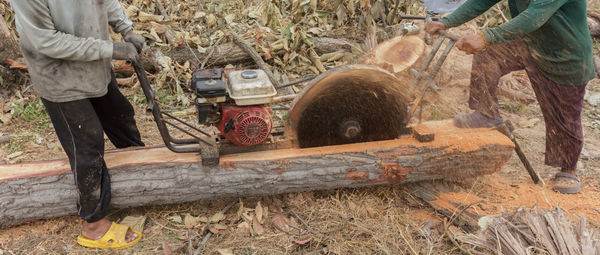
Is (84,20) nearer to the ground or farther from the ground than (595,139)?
farther from the ground

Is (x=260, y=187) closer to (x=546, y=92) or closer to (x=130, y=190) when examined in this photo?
(x=130, y=190)

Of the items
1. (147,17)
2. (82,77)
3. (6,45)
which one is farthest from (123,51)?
(147,17)

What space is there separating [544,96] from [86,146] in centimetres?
336

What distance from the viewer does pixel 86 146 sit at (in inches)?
104

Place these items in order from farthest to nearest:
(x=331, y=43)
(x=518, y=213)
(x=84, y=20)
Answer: (x=331, y=43) < (x=518, y=213) < (x=84, y=20)

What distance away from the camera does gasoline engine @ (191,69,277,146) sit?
2727 millimetres

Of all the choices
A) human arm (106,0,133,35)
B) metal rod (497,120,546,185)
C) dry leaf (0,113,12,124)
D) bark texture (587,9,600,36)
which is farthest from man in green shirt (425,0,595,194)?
dry leaf (0,113,12,124)

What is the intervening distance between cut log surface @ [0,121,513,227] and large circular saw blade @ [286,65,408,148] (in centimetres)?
9

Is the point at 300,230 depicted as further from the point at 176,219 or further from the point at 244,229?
the point at 176,219

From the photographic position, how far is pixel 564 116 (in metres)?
3.24

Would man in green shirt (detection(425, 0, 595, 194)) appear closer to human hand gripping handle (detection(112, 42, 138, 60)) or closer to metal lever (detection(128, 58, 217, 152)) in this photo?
metal lever (detection(128, 58, 217, 152))

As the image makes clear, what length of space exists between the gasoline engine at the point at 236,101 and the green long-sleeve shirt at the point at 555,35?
1.62 metres

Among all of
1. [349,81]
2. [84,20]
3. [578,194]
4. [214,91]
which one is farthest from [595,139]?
[84,20]

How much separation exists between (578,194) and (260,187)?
2.58 m
